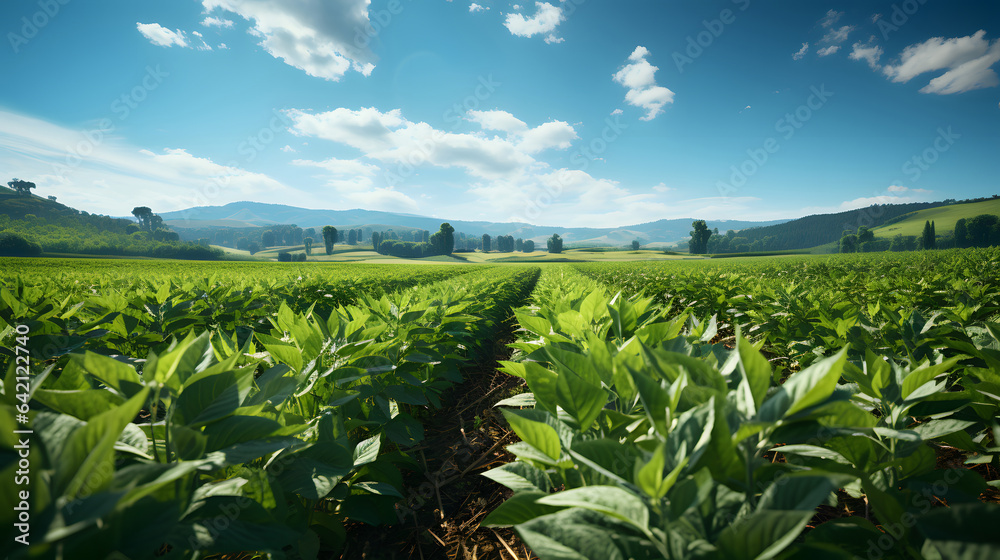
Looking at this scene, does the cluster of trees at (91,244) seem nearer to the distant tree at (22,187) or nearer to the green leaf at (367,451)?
the distant tree at (22,187)

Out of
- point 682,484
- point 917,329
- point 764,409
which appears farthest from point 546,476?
point 917,329

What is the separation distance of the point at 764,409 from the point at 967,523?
0.99 ft

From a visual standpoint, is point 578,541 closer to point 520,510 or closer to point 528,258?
point 520,510

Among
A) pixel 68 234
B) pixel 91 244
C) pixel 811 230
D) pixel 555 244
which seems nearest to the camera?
pixel 91 244

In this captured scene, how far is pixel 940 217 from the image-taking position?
84562 millimetres

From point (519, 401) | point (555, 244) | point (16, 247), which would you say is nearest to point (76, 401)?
point (519, 401)

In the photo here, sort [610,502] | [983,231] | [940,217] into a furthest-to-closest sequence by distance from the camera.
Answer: [940,217], [983,231], [610,502]

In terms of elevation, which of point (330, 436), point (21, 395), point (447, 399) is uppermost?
point (21, 395)

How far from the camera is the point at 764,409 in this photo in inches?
28.1

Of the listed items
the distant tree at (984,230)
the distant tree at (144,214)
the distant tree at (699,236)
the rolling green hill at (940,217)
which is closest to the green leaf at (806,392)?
the distant tree at (984,230)

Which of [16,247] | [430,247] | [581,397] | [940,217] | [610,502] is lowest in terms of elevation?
[610,502]

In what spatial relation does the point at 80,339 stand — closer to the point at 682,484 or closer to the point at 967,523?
the point at 682,484

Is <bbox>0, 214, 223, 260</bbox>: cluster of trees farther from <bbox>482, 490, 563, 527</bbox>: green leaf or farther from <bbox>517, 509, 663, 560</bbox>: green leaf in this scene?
<bbox>517, 509, 663, 560</bbox>: green leaf

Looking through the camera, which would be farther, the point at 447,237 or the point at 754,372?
the point at 447,237
